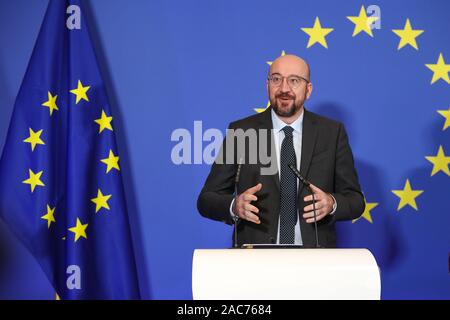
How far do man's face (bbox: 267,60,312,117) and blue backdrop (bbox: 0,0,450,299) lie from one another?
2.81 ft

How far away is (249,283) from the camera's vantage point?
2035 mm

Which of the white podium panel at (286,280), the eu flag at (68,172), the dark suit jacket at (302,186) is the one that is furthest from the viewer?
the eu flag at (68,172)

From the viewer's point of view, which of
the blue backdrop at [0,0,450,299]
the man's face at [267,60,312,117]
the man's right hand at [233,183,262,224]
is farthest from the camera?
the blue backdrop at [0,0,450,299]

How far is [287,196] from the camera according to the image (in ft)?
10.8

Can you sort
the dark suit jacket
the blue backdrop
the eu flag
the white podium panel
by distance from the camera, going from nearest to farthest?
the white podium panel < the dark suit jacket < the eu flag < the blue backdrop

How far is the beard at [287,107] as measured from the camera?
339 centimetres

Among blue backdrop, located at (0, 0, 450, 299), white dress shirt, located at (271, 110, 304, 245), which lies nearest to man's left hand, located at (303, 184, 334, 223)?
white dress shirt, located at (271, 110, 304, 245)

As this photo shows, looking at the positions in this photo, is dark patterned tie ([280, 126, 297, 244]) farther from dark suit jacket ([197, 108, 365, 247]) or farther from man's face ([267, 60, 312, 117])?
man's face ([267, 60, 312, 117])

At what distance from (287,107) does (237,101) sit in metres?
0.91

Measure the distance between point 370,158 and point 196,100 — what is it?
1.03m

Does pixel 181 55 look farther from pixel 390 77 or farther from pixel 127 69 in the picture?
pixel 390 77

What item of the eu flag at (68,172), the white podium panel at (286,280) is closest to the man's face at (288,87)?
the eu flag at (68,172)

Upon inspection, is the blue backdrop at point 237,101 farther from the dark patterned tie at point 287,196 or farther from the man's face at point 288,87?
the dark patterned tie at point 287,196

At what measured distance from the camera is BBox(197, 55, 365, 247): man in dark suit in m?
3.23
